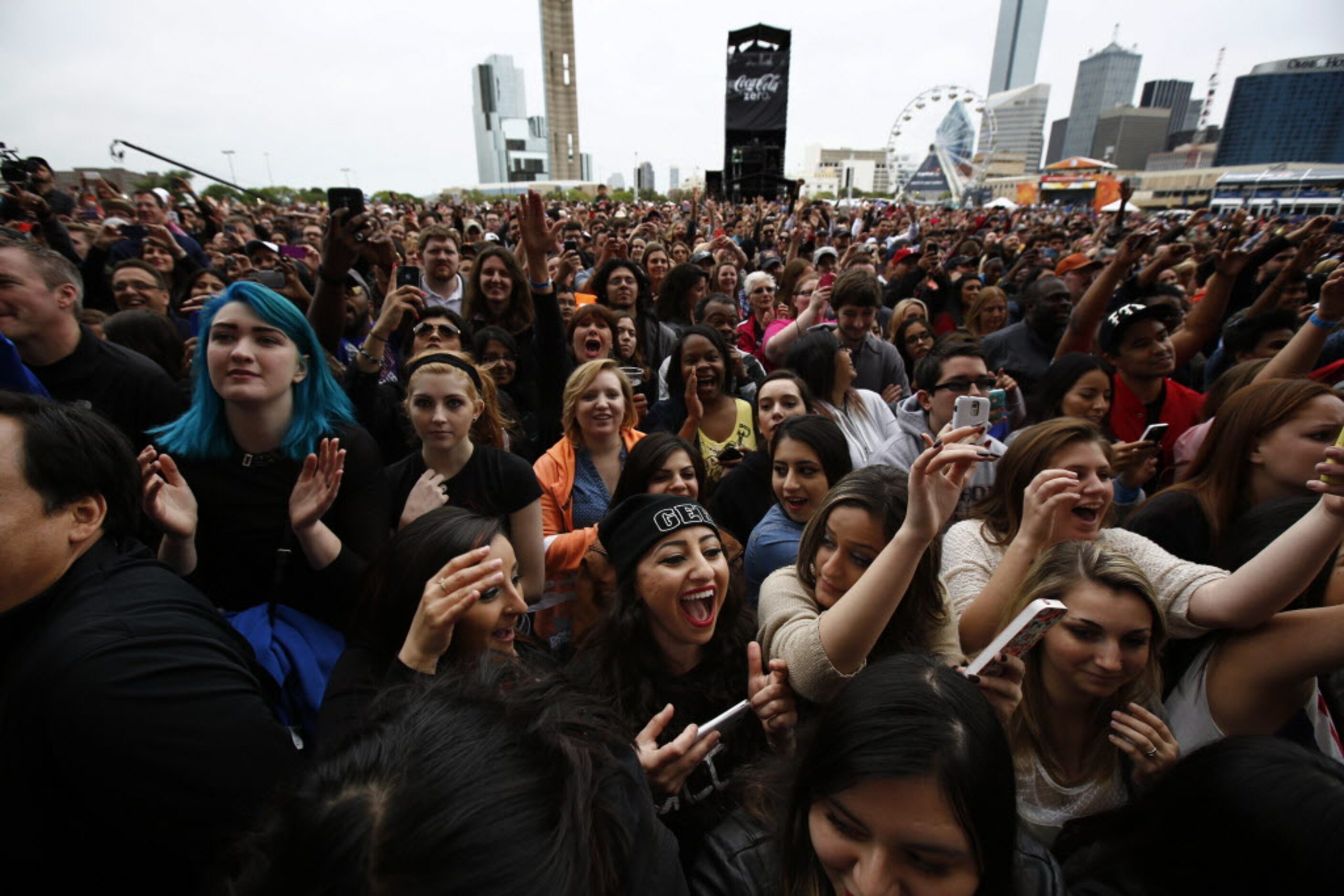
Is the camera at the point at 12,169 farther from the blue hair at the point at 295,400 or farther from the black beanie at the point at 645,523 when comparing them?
the black beanie at the point at 645,523

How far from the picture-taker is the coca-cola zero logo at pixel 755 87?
19.7m

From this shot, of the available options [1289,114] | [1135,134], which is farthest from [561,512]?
[1135,134]

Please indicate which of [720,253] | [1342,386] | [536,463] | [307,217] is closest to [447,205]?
[307,217]

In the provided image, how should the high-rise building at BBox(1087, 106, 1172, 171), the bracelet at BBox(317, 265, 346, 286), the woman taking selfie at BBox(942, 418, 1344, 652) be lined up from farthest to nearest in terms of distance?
the high-rise building at BBox(1087, 106, 1172, 171) → the bracelet at BBox(317, 265, 346, 286) → the woman taking selfie at BBox(942, 418, 1344, 652)

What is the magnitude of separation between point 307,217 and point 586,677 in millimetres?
14652

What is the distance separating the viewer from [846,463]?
265 centimetres

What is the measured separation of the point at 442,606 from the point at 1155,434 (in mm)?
3820

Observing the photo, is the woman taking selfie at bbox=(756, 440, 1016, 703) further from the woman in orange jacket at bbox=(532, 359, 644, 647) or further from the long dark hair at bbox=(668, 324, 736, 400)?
the long dark hair at bbox=(668, 324, 736, 400)

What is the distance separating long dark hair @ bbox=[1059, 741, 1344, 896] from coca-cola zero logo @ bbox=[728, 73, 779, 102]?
22.2 m

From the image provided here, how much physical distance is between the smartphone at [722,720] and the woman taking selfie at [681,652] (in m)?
0.05

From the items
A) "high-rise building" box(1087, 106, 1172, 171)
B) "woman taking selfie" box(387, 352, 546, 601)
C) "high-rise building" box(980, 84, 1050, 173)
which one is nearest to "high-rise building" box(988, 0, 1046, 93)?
"high-rise building" box(1087, 106, 1172, 171)

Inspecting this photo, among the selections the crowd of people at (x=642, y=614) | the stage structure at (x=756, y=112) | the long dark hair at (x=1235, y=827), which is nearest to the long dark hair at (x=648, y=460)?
the crowd of people at (x=642, y=614)

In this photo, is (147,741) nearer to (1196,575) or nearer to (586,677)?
(586,677)

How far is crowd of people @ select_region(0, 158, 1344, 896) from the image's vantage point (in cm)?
113
